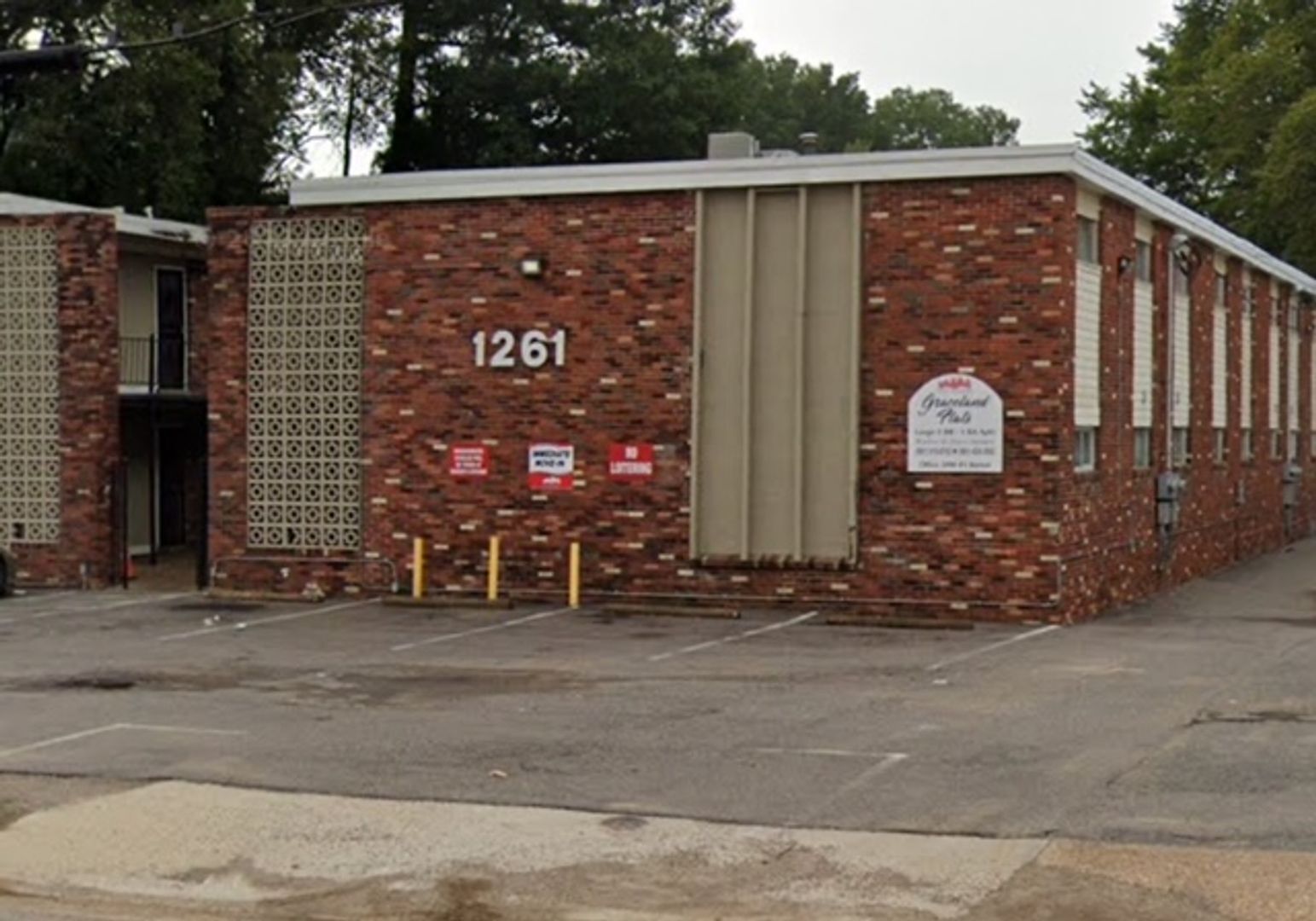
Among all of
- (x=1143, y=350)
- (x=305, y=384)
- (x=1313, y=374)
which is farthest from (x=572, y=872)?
(x=1313, y=374)

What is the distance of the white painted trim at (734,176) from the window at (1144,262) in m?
0.46

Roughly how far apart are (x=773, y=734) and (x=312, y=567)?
41.9 feet

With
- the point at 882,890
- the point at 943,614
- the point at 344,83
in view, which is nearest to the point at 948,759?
the point at 882,890

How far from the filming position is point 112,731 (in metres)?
13.8

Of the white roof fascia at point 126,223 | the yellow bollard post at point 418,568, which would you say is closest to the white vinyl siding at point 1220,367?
the yellow bollard post at point 418,568

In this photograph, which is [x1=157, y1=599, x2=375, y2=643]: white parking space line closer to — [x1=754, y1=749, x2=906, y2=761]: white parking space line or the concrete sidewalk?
[x1=754, y1=749, x2=906, y2=761]: white parking space line

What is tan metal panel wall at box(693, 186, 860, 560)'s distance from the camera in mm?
22797

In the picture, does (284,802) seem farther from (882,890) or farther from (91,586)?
(91,586)

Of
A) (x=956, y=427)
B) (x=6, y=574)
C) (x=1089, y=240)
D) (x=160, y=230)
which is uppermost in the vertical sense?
(x=160, y=230)

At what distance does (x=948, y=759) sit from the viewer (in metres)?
12.3

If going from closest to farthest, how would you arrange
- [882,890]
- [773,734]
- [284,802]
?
[882,890] < [284,802] < [773,734]

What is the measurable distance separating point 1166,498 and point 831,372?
657cm

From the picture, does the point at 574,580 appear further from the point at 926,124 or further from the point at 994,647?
the point at 926,124

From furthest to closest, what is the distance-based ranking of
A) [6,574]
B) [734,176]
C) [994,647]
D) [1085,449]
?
[6,574]
[1085,449]
[734,176]
[994,647]
